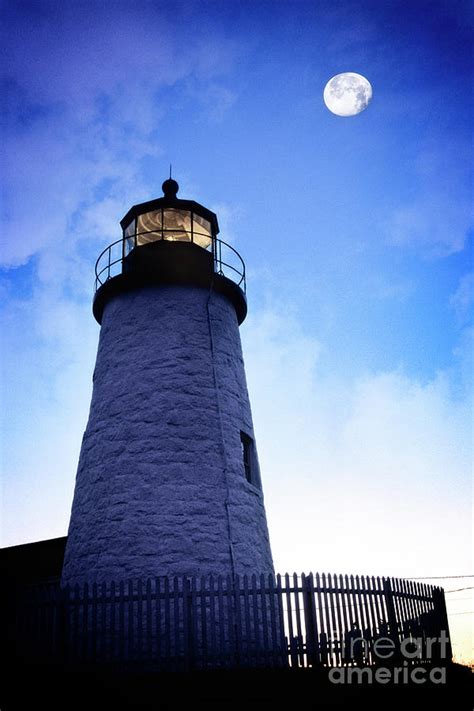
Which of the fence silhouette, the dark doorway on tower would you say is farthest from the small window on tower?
the fence silhouette

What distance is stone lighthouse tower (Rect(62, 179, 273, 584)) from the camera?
1156 cm

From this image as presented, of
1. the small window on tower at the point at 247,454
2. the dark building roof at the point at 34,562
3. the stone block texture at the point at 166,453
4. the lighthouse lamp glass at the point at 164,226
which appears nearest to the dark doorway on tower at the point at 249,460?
the small window on tower at the point at 247,454

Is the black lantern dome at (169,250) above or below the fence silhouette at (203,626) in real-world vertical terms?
above

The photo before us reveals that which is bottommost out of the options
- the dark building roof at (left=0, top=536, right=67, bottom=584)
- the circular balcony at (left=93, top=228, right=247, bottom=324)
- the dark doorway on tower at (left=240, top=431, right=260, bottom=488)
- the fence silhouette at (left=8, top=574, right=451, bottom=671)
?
the fence silhouette at (left=8, top=574, right=451, bottom=671)

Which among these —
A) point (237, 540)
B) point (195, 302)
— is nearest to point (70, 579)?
point (237, 540)

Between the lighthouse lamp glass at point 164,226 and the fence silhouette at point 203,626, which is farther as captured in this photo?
the lighthouse lamp glass at point 164,226

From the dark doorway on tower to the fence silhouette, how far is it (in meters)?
3.50

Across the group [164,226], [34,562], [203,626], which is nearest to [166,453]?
[203,626]

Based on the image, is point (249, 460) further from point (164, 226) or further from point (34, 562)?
point (34, 562)

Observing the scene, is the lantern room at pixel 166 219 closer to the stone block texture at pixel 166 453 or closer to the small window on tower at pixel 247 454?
the stone block texture at pixel 166 453

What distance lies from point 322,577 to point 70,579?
224 inches

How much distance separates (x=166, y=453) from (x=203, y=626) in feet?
12.2

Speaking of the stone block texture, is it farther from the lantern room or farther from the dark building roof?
the dark building roof

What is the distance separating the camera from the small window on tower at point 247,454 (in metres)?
13.8
